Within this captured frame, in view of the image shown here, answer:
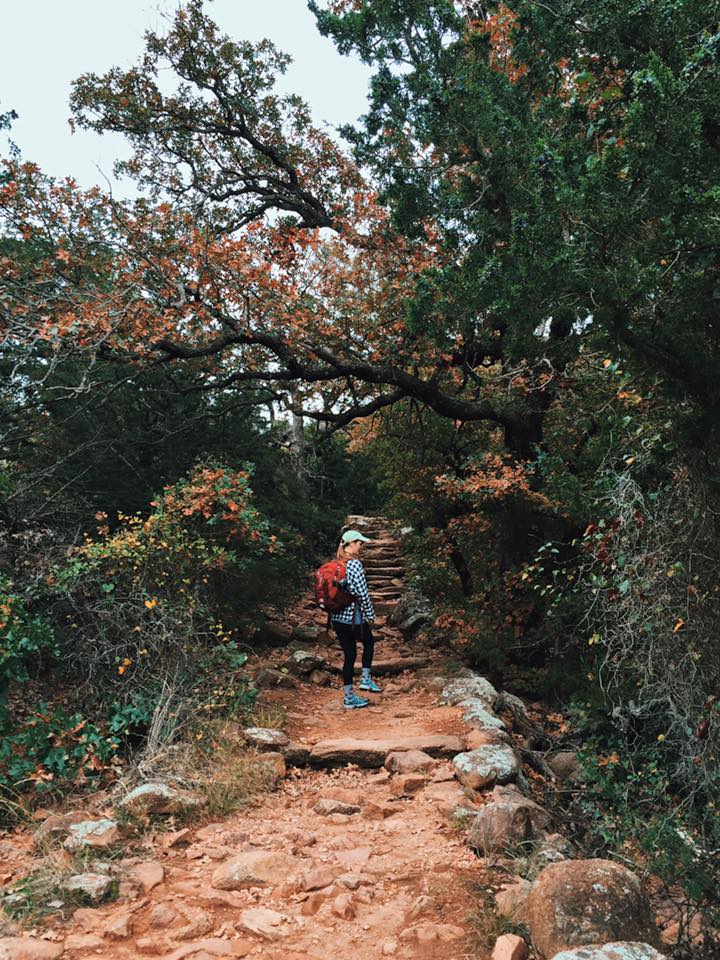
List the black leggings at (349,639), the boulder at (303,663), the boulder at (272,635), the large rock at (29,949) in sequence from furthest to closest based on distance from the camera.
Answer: the boulder at (272,635), the boulder at (303,663), the black leggings at (349,639), the large rock at (29,949)

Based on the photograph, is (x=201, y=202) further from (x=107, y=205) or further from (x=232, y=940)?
(x=232, y=940)

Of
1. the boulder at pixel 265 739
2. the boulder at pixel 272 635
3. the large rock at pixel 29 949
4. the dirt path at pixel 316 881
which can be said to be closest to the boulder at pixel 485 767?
the dirt path at pixel 316 881

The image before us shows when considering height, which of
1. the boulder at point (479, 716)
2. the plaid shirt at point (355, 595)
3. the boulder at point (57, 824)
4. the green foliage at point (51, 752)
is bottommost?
the boulder at point (479, 716)

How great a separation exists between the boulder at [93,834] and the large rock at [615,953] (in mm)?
2566

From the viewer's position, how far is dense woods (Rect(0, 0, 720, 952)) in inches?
153

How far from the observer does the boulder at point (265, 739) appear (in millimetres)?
5422

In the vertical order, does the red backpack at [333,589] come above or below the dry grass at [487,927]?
above

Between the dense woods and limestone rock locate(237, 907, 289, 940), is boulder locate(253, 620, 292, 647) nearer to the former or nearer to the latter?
the dense woods

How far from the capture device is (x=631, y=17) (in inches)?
165

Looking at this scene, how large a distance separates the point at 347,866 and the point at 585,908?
1.44 m

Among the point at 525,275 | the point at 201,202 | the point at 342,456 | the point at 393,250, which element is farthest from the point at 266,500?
the point at 342,456

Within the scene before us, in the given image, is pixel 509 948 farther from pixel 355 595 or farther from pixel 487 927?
pixel 355 595

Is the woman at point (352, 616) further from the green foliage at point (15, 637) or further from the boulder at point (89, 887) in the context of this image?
the boulder at point (89, 887)

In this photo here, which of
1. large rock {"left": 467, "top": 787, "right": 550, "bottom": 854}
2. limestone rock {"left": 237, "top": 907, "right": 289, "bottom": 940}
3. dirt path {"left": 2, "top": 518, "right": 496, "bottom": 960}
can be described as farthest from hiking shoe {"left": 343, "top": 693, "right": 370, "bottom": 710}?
limestone rock {"left": 237, "top": 907, "right": 289, "bottom": 940}
